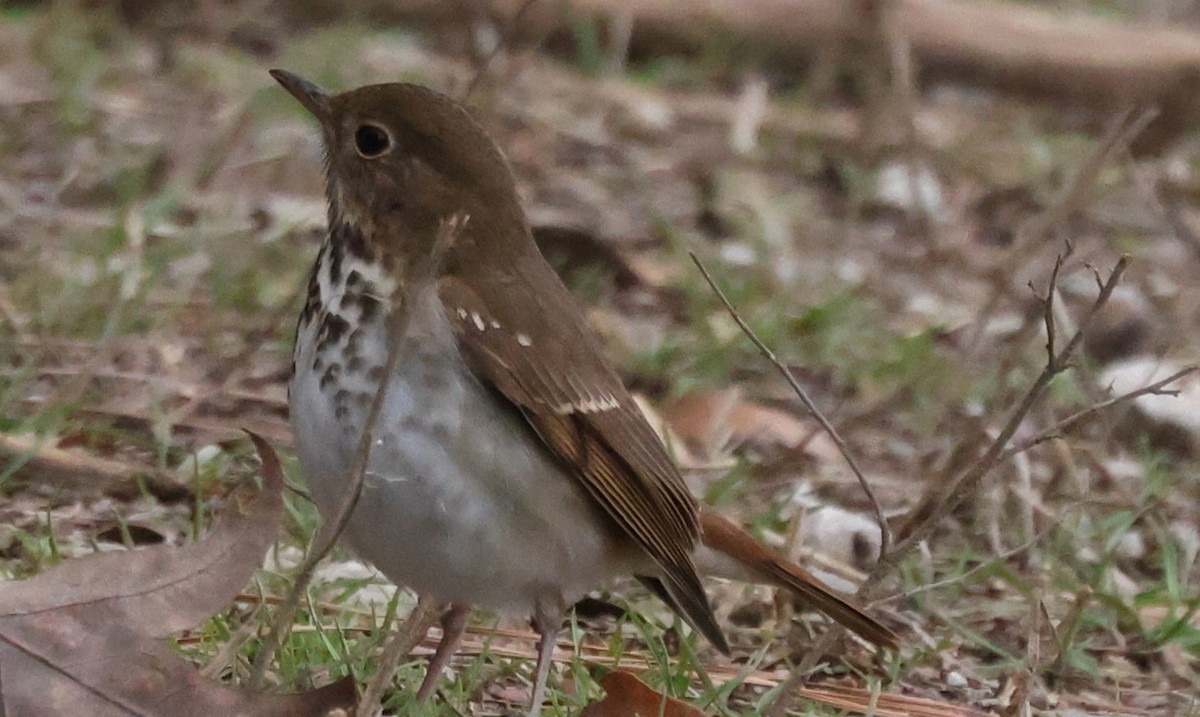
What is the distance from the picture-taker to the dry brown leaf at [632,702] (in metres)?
3.04

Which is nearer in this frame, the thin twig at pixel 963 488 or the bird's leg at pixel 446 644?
the thin twig at pixel 963 488

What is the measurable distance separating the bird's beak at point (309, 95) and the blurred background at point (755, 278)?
89 cm

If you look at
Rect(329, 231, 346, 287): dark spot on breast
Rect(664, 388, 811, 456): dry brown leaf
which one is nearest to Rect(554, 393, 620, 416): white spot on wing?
Rect(329, 231, 346, 287): dark spot on breast

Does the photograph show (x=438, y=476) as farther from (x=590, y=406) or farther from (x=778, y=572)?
(x=778, y=572)

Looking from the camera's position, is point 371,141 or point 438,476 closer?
point 438,476

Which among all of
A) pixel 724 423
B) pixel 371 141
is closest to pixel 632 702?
pixel 371 141

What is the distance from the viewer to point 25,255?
17.8ft

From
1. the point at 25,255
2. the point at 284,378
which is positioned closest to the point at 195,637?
the point at 284,378

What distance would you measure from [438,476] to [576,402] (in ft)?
1.22

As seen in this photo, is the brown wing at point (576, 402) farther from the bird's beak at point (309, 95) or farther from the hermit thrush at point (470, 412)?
the bird's beak at point (309, 95)

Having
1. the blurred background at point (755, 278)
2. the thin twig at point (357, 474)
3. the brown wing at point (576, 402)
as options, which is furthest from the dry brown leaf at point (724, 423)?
the thin twig at point (357, 474)

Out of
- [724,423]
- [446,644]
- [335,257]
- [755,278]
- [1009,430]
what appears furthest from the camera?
[755,278]

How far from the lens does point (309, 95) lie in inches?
141

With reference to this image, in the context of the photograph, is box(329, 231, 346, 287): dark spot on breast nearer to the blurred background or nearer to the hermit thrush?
the hermit thrush
